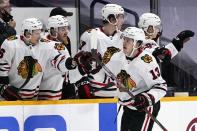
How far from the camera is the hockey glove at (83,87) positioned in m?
4.59

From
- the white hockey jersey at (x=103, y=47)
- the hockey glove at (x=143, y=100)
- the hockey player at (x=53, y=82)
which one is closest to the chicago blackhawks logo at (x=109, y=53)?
the white hockey jersey at (x=103, y=47)

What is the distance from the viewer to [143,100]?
3865mm

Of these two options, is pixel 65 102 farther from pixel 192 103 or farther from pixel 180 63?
pixel 180 63

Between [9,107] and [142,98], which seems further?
[9,107]

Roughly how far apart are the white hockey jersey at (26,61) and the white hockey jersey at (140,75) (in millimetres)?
488

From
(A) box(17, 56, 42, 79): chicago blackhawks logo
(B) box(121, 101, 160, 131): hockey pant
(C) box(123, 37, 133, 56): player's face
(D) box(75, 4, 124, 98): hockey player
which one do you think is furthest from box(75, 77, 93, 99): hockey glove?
(C) box(123, 37, 133, 56): player's face

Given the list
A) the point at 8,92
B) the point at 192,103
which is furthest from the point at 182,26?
the point at 8,92

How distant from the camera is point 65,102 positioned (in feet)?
14.6

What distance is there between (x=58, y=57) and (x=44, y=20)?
1.25m

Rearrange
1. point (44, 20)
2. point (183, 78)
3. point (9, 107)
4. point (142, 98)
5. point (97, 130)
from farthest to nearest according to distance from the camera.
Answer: point (183, 78) → point (44, 20) → point (97, 130) → point (9, 107) → point (142, 98)

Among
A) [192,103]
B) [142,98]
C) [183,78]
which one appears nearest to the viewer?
[142,98]

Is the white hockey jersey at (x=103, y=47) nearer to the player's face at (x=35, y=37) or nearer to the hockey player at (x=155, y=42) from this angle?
the hockey player at (x=155, y=42)

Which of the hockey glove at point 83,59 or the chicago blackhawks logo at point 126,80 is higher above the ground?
the hockey glove at point 83,59

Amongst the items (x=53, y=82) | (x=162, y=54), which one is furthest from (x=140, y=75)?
(x=53, y=82)
